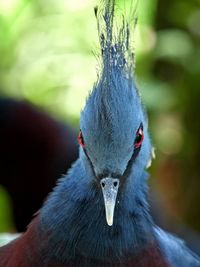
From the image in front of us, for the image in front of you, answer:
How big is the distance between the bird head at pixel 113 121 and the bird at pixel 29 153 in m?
1.75

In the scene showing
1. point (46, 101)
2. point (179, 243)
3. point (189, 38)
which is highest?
point (189, 38)

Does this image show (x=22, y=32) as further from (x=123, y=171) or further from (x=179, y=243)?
(x=123, y=171)

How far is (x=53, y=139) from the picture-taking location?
4164 millimetres

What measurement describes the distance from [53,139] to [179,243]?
1617 millimetres

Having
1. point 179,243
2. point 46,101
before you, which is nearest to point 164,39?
point 46,101

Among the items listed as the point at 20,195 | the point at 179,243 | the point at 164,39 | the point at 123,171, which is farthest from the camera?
the point at 164,39

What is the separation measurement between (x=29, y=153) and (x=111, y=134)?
82.3 inches

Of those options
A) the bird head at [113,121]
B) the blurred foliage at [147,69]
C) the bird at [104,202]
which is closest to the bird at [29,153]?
the blurred foliage at [147,69]

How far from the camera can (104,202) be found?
→ 218 cm

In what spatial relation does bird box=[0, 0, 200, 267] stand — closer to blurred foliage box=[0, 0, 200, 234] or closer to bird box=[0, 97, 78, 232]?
bird box=[0, 97, 78, 232]

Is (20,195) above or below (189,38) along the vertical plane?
below

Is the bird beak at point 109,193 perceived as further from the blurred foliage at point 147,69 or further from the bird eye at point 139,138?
the blurred foliage at point 147,69

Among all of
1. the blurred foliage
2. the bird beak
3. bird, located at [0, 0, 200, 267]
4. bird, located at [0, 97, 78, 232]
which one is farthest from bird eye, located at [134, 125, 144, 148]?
the blurred foliage

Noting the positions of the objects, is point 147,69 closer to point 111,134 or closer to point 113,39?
point 113,39
